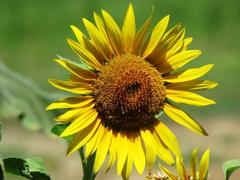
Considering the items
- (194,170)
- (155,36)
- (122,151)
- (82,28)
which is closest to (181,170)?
(194,170)

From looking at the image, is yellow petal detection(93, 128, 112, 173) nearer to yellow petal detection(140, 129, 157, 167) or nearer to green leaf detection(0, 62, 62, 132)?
yellow petal detection(140, 129, 157, 167)

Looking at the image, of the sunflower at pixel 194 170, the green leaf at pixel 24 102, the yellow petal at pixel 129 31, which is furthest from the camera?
the green leaf at pixel 24 102

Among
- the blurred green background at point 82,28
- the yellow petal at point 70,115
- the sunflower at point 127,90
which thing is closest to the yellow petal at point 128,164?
the sunflower at point 127,90

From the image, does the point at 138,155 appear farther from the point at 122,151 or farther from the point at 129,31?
the point at 129,31

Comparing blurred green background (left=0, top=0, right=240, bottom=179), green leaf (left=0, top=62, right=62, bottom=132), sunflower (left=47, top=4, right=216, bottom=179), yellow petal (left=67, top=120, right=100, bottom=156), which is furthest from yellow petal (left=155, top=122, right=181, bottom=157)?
blurred green background (left=0, top=0, right=240, bottom=179)

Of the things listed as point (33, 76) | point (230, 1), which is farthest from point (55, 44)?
point (230, 1)

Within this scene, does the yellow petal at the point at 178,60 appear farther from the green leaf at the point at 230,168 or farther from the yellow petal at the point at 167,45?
the green leaf at the point at 230,168

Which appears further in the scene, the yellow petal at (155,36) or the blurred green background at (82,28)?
the blurred green background at (82,28)
